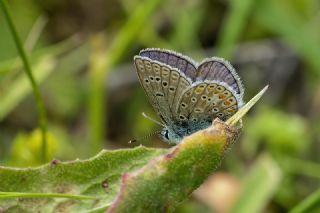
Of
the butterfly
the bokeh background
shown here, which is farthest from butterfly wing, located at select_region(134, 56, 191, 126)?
the bokeh background

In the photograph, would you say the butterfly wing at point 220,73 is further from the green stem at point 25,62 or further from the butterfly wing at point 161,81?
the green stem at point 25,62

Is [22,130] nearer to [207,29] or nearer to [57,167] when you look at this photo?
[207,29]

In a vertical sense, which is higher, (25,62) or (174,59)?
(25,62)

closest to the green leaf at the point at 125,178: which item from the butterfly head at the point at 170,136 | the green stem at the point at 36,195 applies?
the green stem at the point at 36,195

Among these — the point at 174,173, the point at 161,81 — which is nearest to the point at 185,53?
the point at 161,81

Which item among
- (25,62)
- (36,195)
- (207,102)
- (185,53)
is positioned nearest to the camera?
(36,195)

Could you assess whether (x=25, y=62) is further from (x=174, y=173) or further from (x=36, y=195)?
(x=174, y=173)
